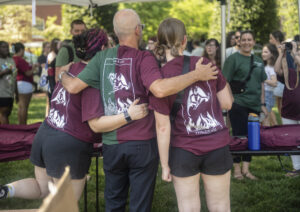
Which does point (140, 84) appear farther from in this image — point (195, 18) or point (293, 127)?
point (195, 18)

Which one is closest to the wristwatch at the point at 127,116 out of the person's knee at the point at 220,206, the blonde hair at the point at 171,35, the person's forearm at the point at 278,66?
the blonde hair at the point at 171,35

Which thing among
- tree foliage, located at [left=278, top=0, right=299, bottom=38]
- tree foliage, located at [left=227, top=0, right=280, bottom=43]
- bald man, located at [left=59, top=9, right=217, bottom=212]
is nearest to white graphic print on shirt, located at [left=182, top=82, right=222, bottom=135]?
bald man, located at [left=59, top=9, right=217, bottom=212]

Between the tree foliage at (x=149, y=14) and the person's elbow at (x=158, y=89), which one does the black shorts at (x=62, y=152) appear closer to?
the person's elbow at (x=158, y=89)

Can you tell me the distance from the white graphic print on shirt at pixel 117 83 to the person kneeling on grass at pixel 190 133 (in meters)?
0.17

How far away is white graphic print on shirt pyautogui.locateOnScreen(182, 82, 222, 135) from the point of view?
101 inches

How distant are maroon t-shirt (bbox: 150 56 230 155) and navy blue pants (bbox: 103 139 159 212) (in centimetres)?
23

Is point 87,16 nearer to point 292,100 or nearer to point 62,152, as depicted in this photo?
point 292,100

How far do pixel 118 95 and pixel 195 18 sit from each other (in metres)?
38.4

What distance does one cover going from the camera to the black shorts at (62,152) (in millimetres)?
2816

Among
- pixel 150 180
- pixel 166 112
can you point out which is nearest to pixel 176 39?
pixel 166 112

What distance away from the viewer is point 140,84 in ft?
8.56

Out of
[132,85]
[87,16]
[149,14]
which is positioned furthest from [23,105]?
[149,14]

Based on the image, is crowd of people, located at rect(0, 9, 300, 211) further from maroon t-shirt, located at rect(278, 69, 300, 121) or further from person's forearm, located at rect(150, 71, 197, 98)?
maroon t-shirt, located at rect(278, 69, 300, 121)

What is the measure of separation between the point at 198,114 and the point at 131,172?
0.58 meters
